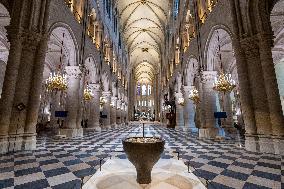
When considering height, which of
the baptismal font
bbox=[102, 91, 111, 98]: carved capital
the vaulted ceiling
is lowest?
the baptismal font

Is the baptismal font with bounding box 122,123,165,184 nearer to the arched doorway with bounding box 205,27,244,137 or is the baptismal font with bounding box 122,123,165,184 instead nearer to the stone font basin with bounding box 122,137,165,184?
the stone font basin with bounding box 122,137,165,184

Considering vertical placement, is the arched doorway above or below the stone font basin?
above

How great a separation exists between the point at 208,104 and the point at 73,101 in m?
8.61

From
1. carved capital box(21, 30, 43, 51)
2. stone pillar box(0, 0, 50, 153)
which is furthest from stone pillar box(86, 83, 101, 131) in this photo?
carved capital box(21, 30, 43, 51)

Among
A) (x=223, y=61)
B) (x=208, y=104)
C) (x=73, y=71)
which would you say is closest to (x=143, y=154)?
(x=208, y=104)

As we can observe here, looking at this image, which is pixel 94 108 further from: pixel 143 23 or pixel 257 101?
pixel 143 23

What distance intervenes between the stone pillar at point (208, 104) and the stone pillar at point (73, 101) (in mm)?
7946

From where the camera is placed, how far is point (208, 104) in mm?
11422

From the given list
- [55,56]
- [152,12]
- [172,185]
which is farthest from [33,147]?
[152,12]

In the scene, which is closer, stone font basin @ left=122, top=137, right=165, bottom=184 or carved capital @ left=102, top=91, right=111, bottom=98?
stone font basin @ left=122, top=137, right=165, bottom=184

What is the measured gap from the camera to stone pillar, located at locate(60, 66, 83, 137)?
11.5 meters

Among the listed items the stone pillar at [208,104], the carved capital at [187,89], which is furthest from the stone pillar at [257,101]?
the carved capital at [187,89]

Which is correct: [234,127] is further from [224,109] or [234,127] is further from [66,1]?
[66,1]

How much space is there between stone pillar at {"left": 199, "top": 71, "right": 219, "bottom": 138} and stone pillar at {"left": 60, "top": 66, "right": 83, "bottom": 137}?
26.1 ft
